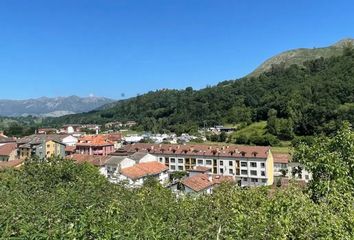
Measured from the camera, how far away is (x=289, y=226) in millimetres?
5703

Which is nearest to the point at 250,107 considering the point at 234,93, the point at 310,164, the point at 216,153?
the point at 234,93

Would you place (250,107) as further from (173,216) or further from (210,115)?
(173,216)

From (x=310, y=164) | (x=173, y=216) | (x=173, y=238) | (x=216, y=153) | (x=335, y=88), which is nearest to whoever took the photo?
(x=173, y=238)

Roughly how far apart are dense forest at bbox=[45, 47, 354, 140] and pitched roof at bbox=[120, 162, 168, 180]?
30454mm

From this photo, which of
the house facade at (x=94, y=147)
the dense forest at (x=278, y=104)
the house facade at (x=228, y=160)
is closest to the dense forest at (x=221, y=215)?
the house facade at (x=228, y=160)

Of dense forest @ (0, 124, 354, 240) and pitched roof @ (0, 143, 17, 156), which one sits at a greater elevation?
dense forest @ (0, 124, 354, 240)

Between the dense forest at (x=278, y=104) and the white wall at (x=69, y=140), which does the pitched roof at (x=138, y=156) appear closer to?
the white wall at (x=69, y=140)

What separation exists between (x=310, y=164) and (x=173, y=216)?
4.17 m

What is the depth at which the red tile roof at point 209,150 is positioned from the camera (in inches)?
1762

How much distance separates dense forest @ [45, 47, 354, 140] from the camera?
6450 centimetres

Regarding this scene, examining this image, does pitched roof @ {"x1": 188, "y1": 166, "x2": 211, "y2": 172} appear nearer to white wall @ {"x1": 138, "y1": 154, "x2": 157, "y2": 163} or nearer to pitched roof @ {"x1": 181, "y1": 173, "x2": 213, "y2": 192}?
white wall @ {"x1": 138, "y1": 154, "x2": 157, "y2": 163}

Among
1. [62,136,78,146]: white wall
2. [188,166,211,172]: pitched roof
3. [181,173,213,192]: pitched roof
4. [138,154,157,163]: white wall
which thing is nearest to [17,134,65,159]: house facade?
[62,136,78,146]: white wall

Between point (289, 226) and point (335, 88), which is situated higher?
point (335, 88)

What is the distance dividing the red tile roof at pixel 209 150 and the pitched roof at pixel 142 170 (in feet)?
25.4
